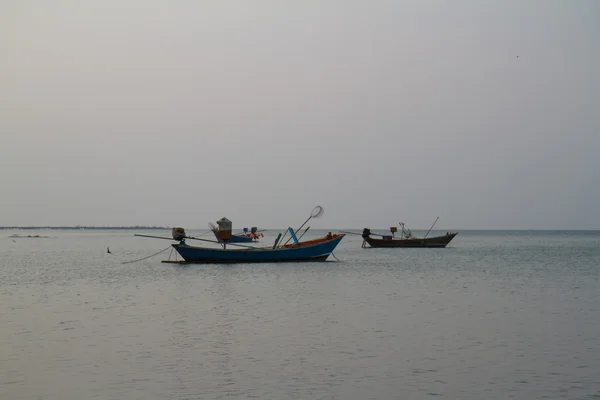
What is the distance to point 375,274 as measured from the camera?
1777 inches

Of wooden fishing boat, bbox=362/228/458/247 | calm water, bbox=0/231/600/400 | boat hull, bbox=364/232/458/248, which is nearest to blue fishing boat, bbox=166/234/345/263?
calm water, bbox=0/231/600/400

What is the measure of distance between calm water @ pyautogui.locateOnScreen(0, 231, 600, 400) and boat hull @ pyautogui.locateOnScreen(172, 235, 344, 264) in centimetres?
1451

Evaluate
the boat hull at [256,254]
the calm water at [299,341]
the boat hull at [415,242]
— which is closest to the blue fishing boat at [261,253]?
the boat hull at [256,254]

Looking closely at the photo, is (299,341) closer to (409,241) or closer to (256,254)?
(256,254)

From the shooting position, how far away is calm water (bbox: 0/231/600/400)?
1323 cm

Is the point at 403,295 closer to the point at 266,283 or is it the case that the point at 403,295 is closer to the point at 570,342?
the point at 266,283

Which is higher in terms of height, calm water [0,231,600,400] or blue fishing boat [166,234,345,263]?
blue fishing boat [166,234,345,263]

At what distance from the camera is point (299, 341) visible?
1828cm

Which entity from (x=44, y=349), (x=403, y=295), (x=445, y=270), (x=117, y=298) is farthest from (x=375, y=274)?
(x=44, y=349)

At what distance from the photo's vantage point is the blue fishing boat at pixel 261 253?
5066 centimetres

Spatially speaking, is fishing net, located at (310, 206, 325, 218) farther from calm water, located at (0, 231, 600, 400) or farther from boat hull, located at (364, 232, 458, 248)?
boat hull, located at (364, 232, 458, 248)

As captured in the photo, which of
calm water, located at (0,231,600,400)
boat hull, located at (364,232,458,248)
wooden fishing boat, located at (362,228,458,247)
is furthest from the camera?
boat hull, located at (364,232,458,248)

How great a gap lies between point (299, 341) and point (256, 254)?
33.1 meters

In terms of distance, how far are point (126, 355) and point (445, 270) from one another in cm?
3574
